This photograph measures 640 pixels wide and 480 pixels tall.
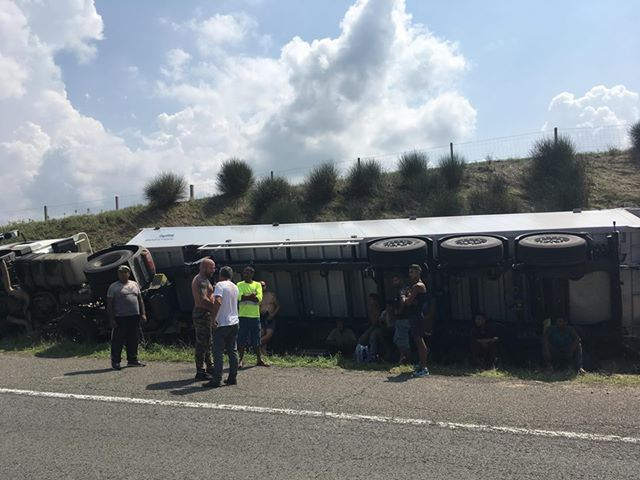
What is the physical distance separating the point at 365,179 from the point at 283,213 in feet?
13.2

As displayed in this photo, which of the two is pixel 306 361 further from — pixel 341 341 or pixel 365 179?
pixel 365 179

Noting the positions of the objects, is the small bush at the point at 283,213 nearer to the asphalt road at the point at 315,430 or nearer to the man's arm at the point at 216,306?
the asphalt road at the point at 315,430

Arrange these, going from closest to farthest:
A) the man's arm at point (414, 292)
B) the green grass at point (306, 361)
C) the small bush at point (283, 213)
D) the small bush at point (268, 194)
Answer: the green grass at point (306, 361), the man's arm at point (414, 292), the small bush at point (283, 213), the small bush at point (268, 194)

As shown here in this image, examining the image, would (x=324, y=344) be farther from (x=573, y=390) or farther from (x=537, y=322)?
(x=573, y=390)

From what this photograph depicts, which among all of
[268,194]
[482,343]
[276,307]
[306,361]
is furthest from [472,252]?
[268,194]

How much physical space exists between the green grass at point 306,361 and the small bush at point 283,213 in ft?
38.8

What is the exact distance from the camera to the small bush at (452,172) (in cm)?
2252

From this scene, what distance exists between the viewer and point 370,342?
8.86 metres

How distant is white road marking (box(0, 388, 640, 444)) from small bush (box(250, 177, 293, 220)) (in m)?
16.8

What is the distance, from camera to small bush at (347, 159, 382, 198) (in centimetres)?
2322

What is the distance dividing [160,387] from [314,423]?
2.45m

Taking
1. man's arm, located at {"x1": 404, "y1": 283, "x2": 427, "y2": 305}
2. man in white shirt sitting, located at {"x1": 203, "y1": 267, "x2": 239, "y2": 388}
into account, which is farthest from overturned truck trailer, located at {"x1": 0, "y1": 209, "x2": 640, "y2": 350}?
man in white shirt sitting, located at {"x1": 203, "y1": 267, "x2": 239, "y2": 388}

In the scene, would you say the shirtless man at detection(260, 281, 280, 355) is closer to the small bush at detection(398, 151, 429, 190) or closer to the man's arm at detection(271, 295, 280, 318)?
the man's arm at detection(271, 295, 280, 318)

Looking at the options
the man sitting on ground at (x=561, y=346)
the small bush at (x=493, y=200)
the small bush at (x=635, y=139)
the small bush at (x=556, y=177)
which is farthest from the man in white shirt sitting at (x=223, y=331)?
the small bush at (x=635, y=139)
